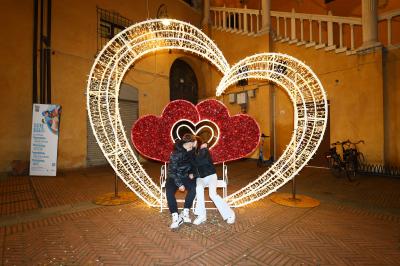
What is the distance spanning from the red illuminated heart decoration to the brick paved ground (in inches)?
55.9

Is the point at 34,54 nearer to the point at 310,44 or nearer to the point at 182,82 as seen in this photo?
the point at 182,82

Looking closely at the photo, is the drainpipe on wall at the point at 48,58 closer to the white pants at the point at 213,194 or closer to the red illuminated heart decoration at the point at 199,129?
the red illuminated heart decoration at the point at 199,129

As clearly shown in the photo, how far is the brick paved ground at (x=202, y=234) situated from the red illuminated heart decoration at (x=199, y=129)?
142 centimetres

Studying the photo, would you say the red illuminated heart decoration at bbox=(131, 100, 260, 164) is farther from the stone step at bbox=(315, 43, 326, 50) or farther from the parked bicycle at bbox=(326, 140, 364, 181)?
the stone step at bbox=(315, 43, 326, 50)

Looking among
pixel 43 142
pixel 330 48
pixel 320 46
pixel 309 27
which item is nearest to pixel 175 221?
pixel 43 142

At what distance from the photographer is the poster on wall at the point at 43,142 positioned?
9.58 metres

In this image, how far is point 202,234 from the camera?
4.62 metres

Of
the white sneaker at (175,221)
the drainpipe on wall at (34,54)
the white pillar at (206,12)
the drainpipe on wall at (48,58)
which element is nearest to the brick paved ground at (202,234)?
the white sneaker at (175,221)

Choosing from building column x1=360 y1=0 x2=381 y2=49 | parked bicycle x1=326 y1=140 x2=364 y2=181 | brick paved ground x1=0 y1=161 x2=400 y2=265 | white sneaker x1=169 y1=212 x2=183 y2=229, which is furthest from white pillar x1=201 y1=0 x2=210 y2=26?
white sneaker x1=169 y1=212 x2=183 y2=229

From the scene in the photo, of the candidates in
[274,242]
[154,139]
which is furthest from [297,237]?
[154,139]

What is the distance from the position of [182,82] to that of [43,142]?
9379 mm

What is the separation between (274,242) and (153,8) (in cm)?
1431

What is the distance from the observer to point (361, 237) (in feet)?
14.6

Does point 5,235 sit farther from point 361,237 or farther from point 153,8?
point 153,8
